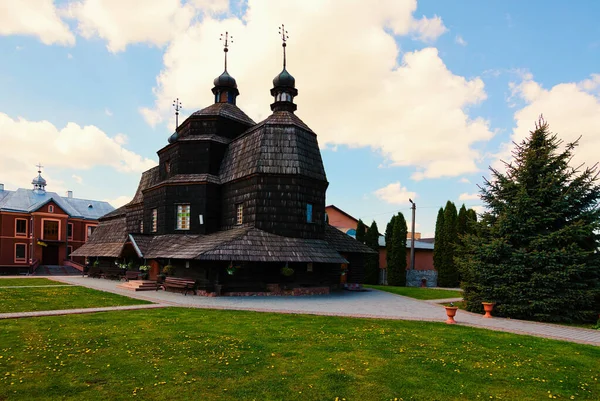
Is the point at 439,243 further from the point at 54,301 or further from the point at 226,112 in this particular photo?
the point at 54,301

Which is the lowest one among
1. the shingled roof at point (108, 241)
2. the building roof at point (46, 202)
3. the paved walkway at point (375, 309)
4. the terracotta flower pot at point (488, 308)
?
the paved walkway at point (375, 309)

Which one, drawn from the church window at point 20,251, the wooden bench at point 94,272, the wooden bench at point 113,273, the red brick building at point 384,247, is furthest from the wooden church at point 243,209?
the church window at point 20,251

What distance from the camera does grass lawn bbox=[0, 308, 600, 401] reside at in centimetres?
619

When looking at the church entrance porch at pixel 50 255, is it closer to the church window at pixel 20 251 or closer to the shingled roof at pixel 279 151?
the church window at pixel 20 251

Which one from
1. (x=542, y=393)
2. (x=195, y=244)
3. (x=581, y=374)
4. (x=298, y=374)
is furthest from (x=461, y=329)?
(x=195, y=244)

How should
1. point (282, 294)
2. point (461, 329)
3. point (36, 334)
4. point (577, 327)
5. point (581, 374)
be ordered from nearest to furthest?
point (581, 374) → point (36, 334) → point (461, 329) → point (577, 327) → point (282, 294)

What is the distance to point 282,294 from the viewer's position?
20.8 m

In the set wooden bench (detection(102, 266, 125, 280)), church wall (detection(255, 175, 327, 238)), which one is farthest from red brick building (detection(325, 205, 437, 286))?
wooden bench (detection(102, 266, 125, 280))

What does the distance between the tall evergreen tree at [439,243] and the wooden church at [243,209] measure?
9.06 m

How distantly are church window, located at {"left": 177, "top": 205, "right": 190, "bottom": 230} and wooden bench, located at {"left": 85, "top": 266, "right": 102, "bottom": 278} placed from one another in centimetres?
1192

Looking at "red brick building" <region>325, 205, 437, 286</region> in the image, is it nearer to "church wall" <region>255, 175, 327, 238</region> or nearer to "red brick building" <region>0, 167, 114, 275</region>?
"church wall" <region>255, 175, 327, 238</region>

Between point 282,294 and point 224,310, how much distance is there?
6638 millimetres

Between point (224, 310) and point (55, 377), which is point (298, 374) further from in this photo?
point (224, 310)

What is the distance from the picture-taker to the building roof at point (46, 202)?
42969mm
